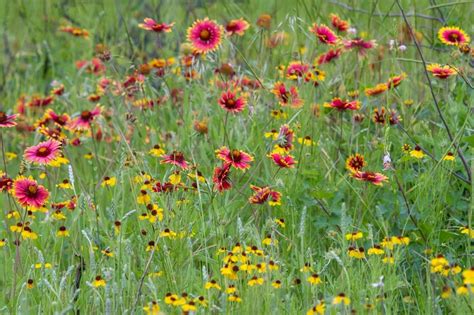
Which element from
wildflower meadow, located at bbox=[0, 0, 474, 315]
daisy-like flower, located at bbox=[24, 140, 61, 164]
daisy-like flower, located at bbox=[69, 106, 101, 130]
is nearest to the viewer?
wildflower meadow, located at bbox=[0, 0, 474, 315]

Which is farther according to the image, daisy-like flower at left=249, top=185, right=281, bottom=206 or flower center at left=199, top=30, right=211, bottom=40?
flower center at left=199, top=30, right=211, bottom=40

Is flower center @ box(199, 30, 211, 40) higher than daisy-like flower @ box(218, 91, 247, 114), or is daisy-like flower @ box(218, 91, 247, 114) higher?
flower center @ box(199, 30, 211, 40)

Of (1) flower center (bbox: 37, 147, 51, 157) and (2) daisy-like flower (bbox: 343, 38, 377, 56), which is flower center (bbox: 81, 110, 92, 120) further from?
(2) daisy-like flower (bbox: 343, 38, 377, 56)

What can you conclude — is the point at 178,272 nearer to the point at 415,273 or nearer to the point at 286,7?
the point at 415,273

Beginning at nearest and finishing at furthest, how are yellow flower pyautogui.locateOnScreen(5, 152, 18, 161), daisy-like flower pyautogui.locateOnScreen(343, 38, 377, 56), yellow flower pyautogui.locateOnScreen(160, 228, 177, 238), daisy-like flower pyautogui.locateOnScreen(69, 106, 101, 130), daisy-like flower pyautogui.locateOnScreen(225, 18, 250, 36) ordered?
yellow flower pyautogui.locateOnScreen(160, 228, 177, 238), daisy-like flower pyautogui.locateOnScreen(69, 106, 101, 130), daisy-like flower pyautogui.locateOnScreen(343, 38, 377, 56), daisy-like flower pyautogui.locateOnScreen(225, 18, 250, 36), yellow flower pyautogui.locateOnScreen(5, 152, 18, 161)

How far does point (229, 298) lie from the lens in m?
2.28

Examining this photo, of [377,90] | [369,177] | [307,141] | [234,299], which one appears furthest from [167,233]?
[377,90]

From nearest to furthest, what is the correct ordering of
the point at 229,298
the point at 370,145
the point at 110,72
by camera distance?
the point at 229,298, the point at 370,145, the point at 110,72

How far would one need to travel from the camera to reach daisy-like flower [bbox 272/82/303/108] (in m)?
3.37

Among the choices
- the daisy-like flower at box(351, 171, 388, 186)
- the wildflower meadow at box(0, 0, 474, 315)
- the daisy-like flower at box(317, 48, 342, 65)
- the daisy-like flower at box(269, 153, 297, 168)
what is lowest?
the wildflower meadow at box(0, 0, 474, 315)

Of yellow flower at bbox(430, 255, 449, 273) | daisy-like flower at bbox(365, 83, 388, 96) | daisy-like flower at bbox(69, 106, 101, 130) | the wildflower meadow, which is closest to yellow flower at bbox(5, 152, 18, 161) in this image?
the wildflower meadow

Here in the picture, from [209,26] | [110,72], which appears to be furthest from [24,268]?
[110,72]

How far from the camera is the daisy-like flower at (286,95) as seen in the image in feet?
11.1

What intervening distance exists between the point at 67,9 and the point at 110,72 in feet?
3.29
